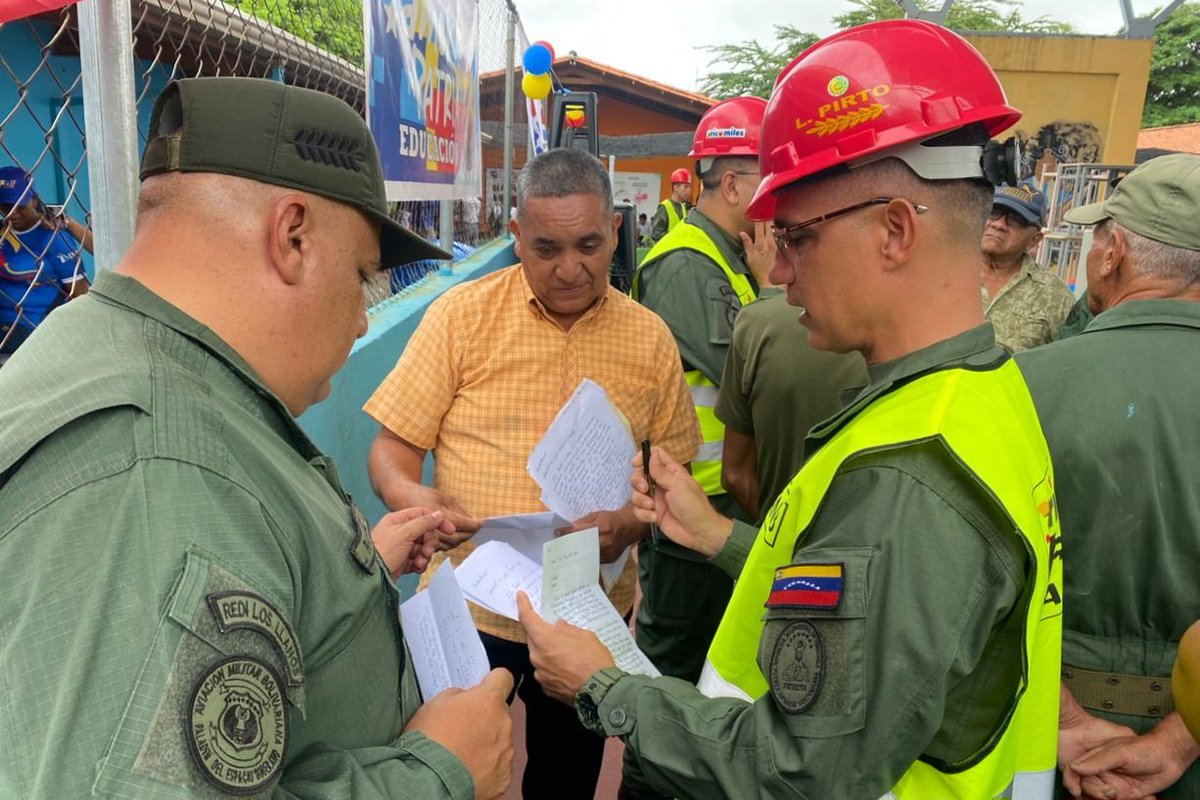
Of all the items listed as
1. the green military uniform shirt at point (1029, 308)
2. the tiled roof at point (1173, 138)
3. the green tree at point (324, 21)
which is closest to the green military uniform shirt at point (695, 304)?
the green tree at point (324, 21)

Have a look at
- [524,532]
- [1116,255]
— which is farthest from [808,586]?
[1116,255]

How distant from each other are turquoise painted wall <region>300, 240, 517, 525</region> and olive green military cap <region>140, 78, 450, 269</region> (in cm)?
133

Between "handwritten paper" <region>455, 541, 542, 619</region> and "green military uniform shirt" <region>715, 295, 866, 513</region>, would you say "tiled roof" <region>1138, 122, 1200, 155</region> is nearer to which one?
"green military uniform shirt" <region>715, 295, 866, 513</region>

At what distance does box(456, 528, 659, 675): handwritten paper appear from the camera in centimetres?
164

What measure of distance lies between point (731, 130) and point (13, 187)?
100 inches

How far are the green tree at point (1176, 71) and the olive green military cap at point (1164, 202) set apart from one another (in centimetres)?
2859

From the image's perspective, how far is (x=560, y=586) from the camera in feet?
5.50

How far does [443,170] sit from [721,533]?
260 centimetres

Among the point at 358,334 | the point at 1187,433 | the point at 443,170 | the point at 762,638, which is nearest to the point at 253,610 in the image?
the point at 358,334

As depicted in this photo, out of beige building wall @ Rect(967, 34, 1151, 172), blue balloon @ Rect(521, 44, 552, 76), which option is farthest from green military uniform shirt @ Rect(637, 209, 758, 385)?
beige building wall @ Rect(967, 34, 1151, 172)

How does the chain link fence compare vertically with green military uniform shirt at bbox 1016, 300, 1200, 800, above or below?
above

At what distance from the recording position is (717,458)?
293cm

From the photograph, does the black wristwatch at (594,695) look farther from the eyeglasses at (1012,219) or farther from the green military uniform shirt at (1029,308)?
the eyeglasses at (1012,219)

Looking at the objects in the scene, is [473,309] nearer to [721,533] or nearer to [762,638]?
[721,533]
